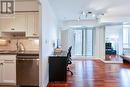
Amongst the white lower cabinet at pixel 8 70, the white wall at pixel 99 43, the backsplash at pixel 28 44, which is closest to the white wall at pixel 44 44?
the backsplash at pixel 28 44

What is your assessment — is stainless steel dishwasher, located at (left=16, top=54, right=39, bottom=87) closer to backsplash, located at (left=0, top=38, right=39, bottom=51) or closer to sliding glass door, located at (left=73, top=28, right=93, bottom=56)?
backsplash, located at (left=0, top=38, right=39, bottom=51)

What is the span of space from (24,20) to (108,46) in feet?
21.4

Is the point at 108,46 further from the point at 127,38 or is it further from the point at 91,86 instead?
the point at 91,86

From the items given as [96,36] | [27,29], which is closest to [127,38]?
[96,36]

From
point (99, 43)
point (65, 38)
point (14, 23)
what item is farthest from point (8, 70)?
point (99, 43)

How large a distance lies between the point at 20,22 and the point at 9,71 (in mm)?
1494

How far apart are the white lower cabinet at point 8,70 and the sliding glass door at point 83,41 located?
24.6ft

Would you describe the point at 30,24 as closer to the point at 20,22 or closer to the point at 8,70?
the point at 20,22

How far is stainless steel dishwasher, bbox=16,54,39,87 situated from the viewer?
4.41 metres

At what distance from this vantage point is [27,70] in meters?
4.46

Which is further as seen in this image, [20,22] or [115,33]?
[115,33]

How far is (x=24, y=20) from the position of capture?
4.95 metres

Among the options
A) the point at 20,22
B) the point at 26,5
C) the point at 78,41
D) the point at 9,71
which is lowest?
the point at 9,71

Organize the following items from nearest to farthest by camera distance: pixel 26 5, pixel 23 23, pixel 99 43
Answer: pixel 26 5 → pixel 23 23 → pixel 99 43
